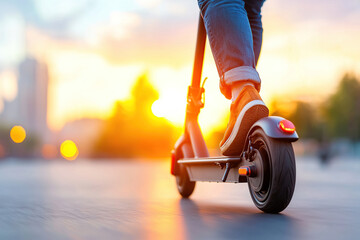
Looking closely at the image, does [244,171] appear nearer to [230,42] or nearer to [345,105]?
[230,42]

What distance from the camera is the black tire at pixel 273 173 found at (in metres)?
2.54

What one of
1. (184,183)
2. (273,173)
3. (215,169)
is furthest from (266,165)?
(184,183)

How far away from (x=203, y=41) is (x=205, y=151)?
2.95 ft

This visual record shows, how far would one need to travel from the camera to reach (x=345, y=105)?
210 ft

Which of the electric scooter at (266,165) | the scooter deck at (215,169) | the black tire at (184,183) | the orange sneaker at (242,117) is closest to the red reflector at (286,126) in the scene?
the electric scooter at (266,165)

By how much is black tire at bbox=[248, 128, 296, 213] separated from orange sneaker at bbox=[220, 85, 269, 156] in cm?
10

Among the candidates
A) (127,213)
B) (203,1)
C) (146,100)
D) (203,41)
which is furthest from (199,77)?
(146,100)

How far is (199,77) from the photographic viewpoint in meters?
4.35

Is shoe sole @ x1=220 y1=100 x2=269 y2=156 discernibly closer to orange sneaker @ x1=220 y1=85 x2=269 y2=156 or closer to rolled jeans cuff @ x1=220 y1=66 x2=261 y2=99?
orange sneaker @ x1=220 y1=85 x2=269 y2=156

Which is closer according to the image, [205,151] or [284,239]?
[284,239]

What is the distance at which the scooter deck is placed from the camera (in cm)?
297

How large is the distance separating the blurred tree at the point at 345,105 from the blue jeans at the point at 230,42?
63.8 metres

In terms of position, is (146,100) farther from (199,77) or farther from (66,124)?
(66,124)

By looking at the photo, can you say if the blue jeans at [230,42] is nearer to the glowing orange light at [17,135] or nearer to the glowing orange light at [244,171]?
the glowing orange light at [244,171]
